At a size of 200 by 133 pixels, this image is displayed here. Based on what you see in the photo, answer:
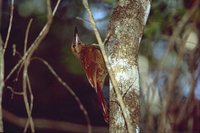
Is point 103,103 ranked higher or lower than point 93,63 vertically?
lower

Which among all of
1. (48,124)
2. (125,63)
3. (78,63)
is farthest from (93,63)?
(78,63)

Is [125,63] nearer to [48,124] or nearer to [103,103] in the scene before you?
[103,103]

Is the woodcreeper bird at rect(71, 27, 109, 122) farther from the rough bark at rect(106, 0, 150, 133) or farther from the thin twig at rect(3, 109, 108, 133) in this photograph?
the thin twig at rect(3, 109, 108, 133)

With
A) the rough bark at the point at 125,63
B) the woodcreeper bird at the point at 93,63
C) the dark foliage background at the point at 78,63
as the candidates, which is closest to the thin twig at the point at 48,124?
the dark foliage background at the point at 78,63

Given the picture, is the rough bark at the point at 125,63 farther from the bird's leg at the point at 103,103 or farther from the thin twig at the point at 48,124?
the thin twig at the point at 48,124

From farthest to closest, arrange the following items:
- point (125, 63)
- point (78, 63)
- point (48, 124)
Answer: point (78, 63)
point (48, 124)
point (125, 63)

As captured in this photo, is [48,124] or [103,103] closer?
[103,103]

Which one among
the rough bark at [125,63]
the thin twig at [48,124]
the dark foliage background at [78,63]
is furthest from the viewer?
the dark foliage background at [78,63]

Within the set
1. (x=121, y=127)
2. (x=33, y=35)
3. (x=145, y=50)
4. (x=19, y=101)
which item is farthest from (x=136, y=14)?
(x=19, y=101)

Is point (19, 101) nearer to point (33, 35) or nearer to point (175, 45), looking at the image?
point (33, 35)
